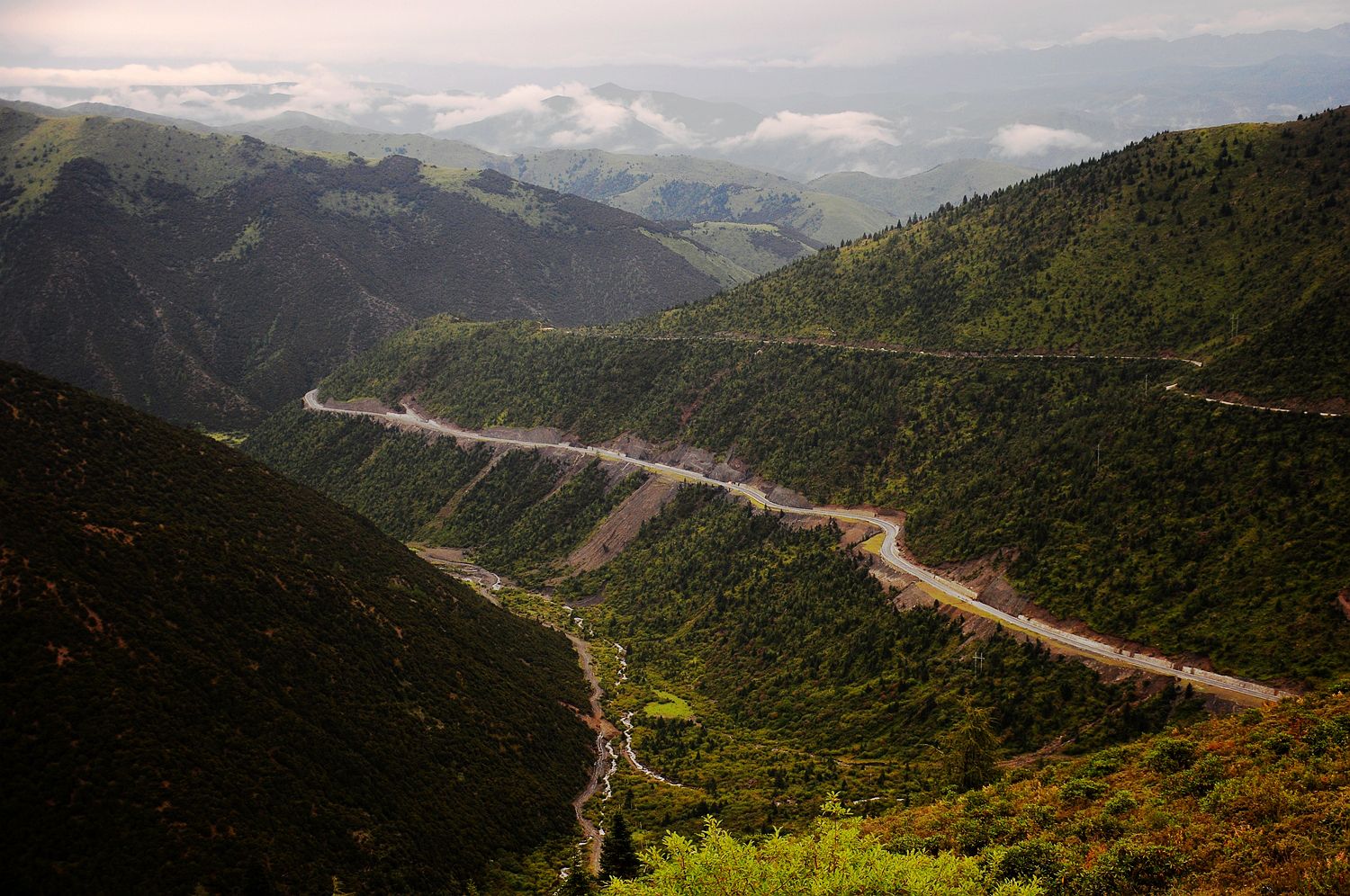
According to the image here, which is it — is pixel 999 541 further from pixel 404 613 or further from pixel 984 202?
pixel 984 202

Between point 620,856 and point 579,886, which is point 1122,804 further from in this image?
point 579,886

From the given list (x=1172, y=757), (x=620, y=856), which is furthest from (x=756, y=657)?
(x=1172, y=757)

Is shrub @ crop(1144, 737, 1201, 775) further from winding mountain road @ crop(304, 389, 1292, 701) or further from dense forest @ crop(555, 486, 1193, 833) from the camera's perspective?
winding mountain road @ crop(304, 389, 1292, 701)

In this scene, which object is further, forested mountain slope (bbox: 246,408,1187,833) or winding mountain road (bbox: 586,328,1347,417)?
winding mountain road (bbox: 586,328,1347,417)

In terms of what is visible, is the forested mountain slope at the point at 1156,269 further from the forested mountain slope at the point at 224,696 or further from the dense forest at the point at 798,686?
the forested mountain slope at the point at 224,696

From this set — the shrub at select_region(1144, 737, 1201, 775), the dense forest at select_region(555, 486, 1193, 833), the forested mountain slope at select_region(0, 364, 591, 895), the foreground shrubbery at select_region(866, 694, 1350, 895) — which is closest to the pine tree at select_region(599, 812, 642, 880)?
the forested mountain slope at select_region(0, 364, 591, 895)

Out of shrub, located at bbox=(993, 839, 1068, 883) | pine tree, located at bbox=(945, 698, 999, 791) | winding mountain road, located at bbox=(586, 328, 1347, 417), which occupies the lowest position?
pine tree, located at bbox=(945, 698, 999, 791)

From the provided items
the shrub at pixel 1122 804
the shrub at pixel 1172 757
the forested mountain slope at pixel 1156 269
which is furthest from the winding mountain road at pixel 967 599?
the forested mountain slope at pixel 1156 269
